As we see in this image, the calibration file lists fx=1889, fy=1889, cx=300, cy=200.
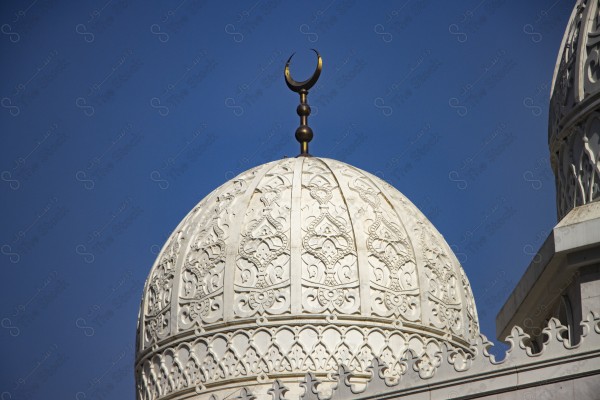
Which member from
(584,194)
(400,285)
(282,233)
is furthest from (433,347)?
(584,194)

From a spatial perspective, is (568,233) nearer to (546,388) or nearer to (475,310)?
(546,388)

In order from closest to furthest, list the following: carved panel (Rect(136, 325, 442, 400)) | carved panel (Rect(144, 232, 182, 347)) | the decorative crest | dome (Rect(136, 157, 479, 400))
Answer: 1. carved panel (Rect(136, 325, 442, 400))
2. dome (Rect(136, 157, 479, 400))
3. carved panel (Rect(144, 232, 182, 347))
4. the decorative crest

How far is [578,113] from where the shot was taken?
18906mm

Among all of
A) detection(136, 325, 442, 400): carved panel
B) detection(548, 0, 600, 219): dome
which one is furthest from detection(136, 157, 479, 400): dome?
detection(548, 0, 600, 219): dome

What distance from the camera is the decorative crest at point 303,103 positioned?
23969 mm

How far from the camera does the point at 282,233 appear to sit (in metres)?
22.0

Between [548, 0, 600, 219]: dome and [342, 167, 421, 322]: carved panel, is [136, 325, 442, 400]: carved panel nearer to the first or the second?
[342, 167, 421, 322]: carved panel

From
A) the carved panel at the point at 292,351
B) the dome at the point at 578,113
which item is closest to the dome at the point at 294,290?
the carved panel at the point at 292,351

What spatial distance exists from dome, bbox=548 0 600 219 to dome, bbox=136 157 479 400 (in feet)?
9.28

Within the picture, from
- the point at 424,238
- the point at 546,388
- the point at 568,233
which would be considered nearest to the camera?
the point at 546,388

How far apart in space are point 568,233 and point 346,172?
560cm

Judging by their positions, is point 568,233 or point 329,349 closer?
point 568,233

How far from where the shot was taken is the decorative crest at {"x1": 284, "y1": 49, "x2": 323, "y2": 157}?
24.0m

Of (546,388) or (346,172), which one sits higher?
(346,172)
